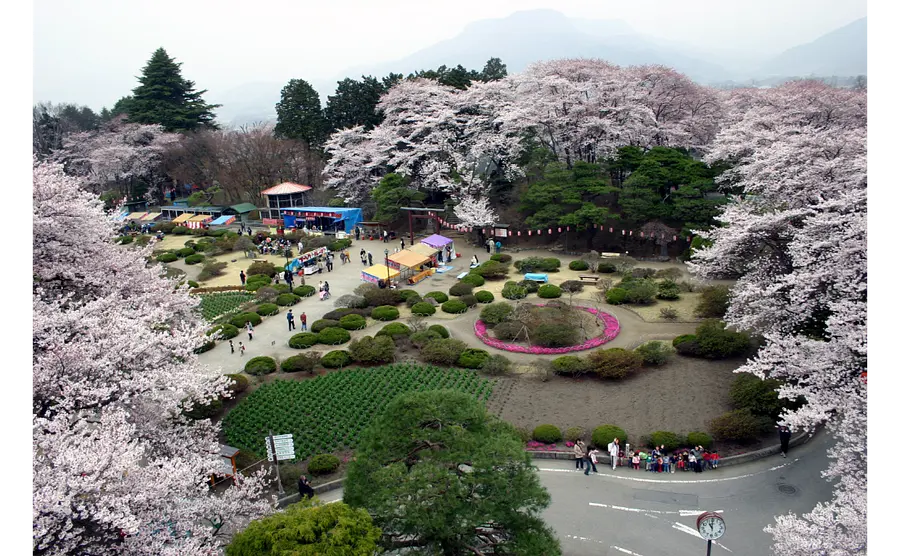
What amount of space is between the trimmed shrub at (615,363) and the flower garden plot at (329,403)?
3930mm

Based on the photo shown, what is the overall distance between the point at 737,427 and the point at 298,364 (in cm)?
1543

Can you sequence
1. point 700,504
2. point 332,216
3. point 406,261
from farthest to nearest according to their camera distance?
point 332,216, point 406,261, point 700,504

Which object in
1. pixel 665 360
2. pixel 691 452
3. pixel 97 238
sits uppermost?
pixel 97 238

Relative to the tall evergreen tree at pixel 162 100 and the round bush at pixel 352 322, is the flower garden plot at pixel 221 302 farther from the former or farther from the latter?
the tall evergreen tree at pixel 162 100

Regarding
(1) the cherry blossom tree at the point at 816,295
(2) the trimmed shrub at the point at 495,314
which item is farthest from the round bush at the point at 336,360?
(1) the cherry blossom tree at the point at 816,295

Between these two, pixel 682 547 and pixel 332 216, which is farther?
pixel 332 216

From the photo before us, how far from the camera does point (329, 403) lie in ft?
67.8

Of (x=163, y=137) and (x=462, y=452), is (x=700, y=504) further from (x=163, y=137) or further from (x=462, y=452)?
(x=163, y=137)

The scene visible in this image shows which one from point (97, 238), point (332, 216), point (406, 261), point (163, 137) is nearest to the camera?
point (97, 238)

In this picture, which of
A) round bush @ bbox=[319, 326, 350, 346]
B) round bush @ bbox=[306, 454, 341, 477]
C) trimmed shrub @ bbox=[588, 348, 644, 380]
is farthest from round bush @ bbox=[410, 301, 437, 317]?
round bush @ bbox=[306, 454, 341, 477]

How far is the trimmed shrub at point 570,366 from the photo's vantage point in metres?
21.9

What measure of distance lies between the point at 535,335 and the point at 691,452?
9.05 metres

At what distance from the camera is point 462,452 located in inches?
433

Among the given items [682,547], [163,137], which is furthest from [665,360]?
[163,137]
